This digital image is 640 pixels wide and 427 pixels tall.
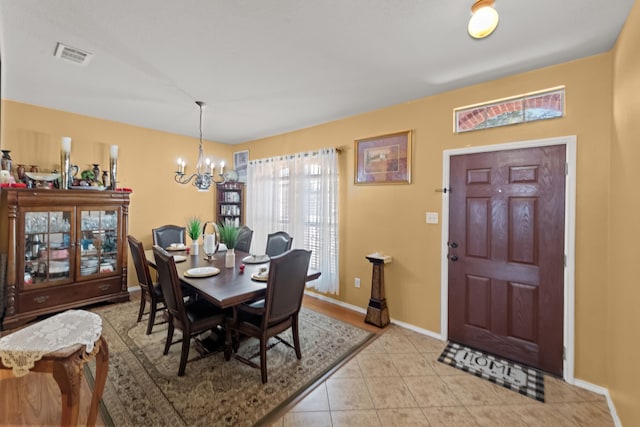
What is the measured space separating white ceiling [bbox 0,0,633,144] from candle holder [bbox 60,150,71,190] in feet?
2.08

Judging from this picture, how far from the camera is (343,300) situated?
3791mm

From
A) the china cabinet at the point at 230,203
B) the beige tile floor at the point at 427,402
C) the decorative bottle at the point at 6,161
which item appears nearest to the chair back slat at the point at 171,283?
the beige tile floor at the point at 427,402

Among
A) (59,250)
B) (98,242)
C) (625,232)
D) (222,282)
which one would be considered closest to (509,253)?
(625,232)

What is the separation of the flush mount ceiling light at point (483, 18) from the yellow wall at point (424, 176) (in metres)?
0.91

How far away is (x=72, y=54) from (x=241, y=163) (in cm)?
315

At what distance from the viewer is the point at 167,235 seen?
3969 mm

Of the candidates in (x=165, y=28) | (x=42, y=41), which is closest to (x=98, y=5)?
(x=165, y=28)

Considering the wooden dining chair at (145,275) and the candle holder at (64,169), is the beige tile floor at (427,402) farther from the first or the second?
the candle holder at (64,169)

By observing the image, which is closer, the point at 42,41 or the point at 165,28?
the point at 165,28

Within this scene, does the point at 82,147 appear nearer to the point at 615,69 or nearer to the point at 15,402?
the point at 15,402

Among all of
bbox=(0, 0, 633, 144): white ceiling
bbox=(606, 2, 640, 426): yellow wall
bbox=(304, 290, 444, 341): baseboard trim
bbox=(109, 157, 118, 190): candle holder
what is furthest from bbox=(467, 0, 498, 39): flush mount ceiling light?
bbox=(109, 157, 118, 190): candle holder

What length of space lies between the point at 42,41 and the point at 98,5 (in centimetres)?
80

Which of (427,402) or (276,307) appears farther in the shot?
(276,307)

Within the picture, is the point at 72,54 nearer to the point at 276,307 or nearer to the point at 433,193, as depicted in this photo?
the point at 276,307
